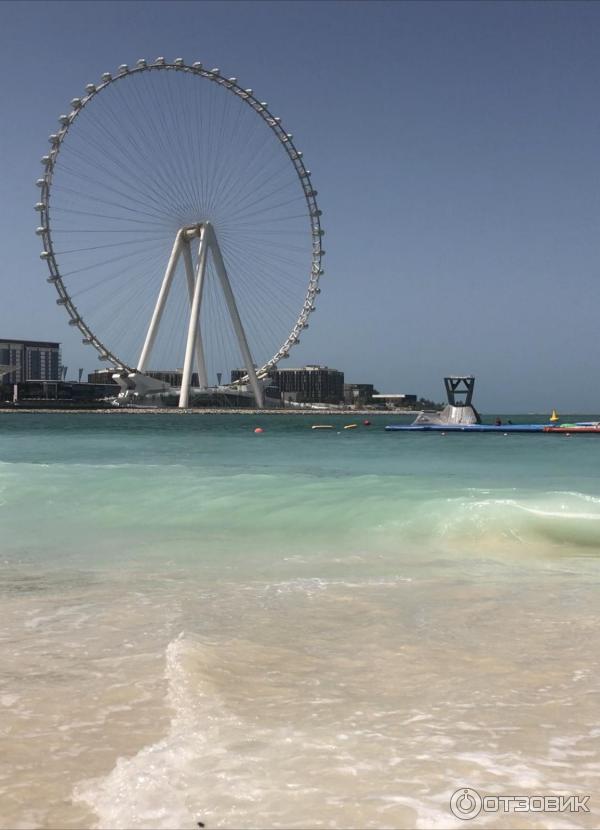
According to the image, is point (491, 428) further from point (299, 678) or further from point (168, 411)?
point (299, 678)

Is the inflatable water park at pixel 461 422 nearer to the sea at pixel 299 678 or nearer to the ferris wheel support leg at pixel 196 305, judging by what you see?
the ferris wheel support leg at pixel 196 305

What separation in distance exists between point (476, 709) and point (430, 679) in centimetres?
58

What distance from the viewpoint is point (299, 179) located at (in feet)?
270

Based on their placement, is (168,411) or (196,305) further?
(168,411)

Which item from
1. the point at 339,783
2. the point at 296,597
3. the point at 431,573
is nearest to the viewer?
the point at 339,783

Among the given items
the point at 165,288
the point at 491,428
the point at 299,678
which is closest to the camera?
the point at 299,678

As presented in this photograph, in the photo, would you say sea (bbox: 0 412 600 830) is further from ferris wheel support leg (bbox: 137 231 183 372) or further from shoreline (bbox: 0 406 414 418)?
shoreline (bbox: 0 406 414 418)

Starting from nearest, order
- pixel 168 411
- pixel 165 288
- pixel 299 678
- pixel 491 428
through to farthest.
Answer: pixel 299 678, pixel 491 428, pixel 165 288, pixel 168 411

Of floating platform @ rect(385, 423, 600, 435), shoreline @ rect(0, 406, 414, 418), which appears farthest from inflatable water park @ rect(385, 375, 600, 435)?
shoreline @ rect(0, 406, 414, 418)

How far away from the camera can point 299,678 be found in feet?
17.0

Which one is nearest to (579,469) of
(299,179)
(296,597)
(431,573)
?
(431,573)

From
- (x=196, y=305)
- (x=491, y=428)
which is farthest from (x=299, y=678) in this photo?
(x=196, y=305)

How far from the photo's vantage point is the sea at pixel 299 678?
354 cm

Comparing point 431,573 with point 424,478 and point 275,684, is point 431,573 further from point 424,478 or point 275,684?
point 424,478
